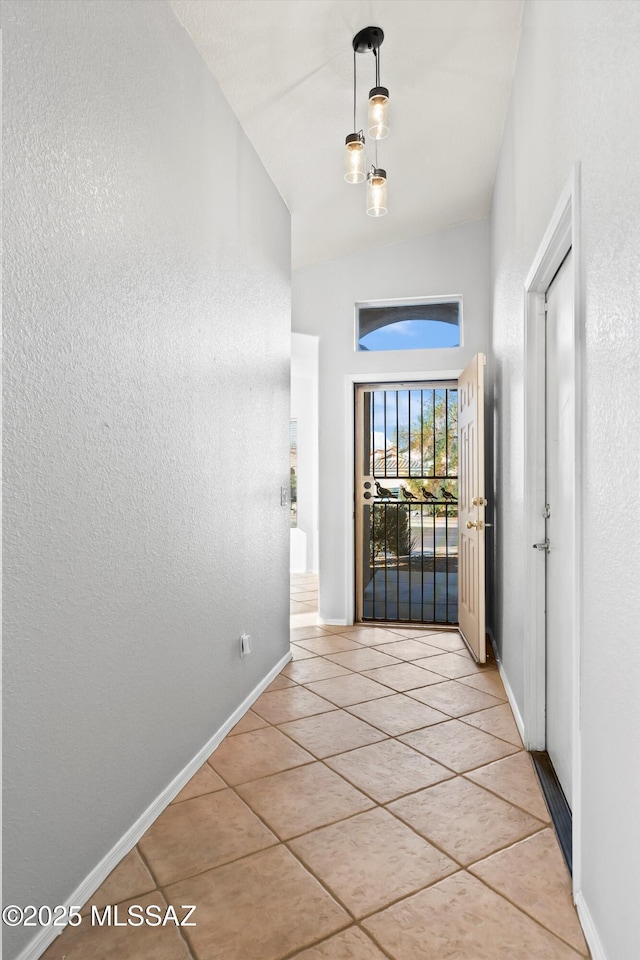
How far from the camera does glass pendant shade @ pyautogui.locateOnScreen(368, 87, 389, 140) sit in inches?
91.4

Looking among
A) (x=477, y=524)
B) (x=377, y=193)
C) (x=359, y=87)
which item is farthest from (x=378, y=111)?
(x=477, y=524)

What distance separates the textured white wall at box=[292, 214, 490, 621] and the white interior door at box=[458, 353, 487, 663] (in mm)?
559

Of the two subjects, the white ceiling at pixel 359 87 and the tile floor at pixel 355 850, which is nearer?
the tile floor at pixel 355 850

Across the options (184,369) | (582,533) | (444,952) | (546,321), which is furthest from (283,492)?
(444,952)

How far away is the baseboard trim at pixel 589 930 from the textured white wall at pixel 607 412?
0.02 meters

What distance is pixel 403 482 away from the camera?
16.6 ft

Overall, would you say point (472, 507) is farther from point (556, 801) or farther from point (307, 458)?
point (307, 458)

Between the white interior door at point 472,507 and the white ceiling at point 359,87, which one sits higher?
the white ceiling at point 359,87

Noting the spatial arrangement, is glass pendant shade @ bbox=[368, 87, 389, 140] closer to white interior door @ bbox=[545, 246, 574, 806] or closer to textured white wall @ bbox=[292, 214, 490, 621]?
white interior door @ bbox=[545, 246, 574, 806]

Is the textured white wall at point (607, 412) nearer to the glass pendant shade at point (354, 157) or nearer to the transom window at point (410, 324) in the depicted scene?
the glass pendant shade at point (354, 157)

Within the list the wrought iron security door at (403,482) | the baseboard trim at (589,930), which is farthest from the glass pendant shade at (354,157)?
the baseboard trim at (589,930)

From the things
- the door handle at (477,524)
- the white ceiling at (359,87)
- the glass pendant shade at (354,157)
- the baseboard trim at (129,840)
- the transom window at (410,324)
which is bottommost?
the baseboard trim at (129,840)

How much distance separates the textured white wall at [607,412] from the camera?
4.06ft

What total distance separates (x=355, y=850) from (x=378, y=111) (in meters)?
2.63
